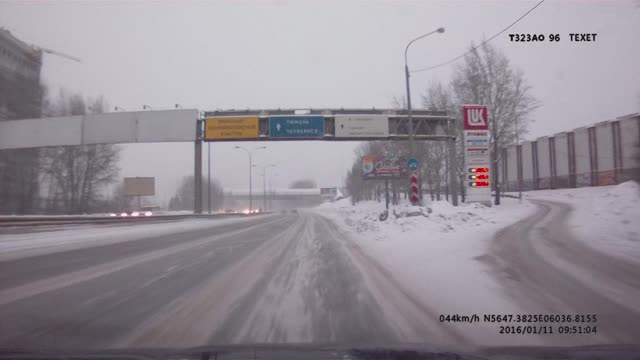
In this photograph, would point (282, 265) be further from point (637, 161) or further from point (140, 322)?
point (637, 161)

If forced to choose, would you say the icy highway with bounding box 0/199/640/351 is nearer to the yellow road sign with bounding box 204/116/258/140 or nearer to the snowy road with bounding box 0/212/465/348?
the snowy road with bounding box 0/212/465/348

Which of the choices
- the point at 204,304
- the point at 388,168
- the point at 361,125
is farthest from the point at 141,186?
the point at 204,304

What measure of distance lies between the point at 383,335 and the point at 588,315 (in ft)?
9.19

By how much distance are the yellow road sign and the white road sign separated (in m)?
6.79

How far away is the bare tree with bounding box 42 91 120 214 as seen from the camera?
45844mm

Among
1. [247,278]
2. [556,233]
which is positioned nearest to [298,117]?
[556,233]

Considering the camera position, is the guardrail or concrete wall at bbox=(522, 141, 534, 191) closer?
the guardrail

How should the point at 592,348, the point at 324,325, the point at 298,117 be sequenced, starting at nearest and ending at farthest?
the point at 592,348
the point at 324,325
the point at 298,117

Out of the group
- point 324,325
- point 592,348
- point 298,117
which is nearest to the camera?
point 592,348

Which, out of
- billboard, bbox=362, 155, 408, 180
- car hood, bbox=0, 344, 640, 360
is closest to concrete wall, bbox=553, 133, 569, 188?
billboard, bbox=362, 155, 408, 180

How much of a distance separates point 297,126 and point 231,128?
17.7 feet

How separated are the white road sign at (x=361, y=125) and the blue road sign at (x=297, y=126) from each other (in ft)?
4.98

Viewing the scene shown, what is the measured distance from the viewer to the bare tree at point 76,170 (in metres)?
45.8

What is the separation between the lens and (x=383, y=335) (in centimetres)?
527
